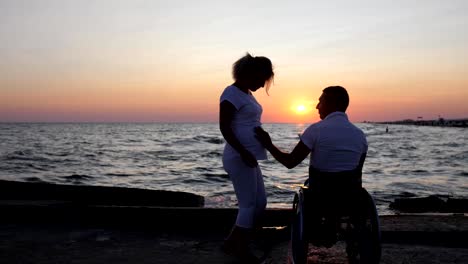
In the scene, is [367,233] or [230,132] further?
[230,132]

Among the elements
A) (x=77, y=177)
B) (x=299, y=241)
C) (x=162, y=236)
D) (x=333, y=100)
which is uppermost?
(x=333, y=100)

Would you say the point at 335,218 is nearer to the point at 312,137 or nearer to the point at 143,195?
the point at 312,137

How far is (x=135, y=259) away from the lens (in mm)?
3928

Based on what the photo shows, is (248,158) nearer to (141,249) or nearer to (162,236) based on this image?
(141,249)

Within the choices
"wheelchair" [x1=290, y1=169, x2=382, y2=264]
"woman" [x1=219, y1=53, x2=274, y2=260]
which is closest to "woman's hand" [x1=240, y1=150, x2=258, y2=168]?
"woman" [x1=219, y1=53, x2=274, y2=260]

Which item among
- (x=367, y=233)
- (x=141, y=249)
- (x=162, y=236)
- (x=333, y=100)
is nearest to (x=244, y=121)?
(x=333, y=100)

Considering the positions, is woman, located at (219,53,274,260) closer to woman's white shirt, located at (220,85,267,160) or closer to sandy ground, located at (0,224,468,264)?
woman's white shirt, located at (220,85,267,160)

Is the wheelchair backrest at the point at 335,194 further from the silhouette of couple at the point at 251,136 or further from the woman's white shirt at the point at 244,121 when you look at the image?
the woman's white shirt at the point at 244,121

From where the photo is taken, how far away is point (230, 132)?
355 cm

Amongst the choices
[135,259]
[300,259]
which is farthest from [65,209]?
[300,259]

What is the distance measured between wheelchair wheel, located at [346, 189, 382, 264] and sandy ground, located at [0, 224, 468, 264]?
39.6 inches

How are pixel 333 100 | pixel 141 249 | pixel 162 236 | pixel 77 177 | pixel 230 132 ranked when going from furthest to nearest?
pixel 77 177, pixel 162 236, pixel 141 249, pixel 230 132, pixel 333 100

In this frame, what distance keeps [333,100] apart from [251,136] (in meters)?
0.80

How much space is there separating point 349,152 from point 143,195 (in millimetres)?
5555
